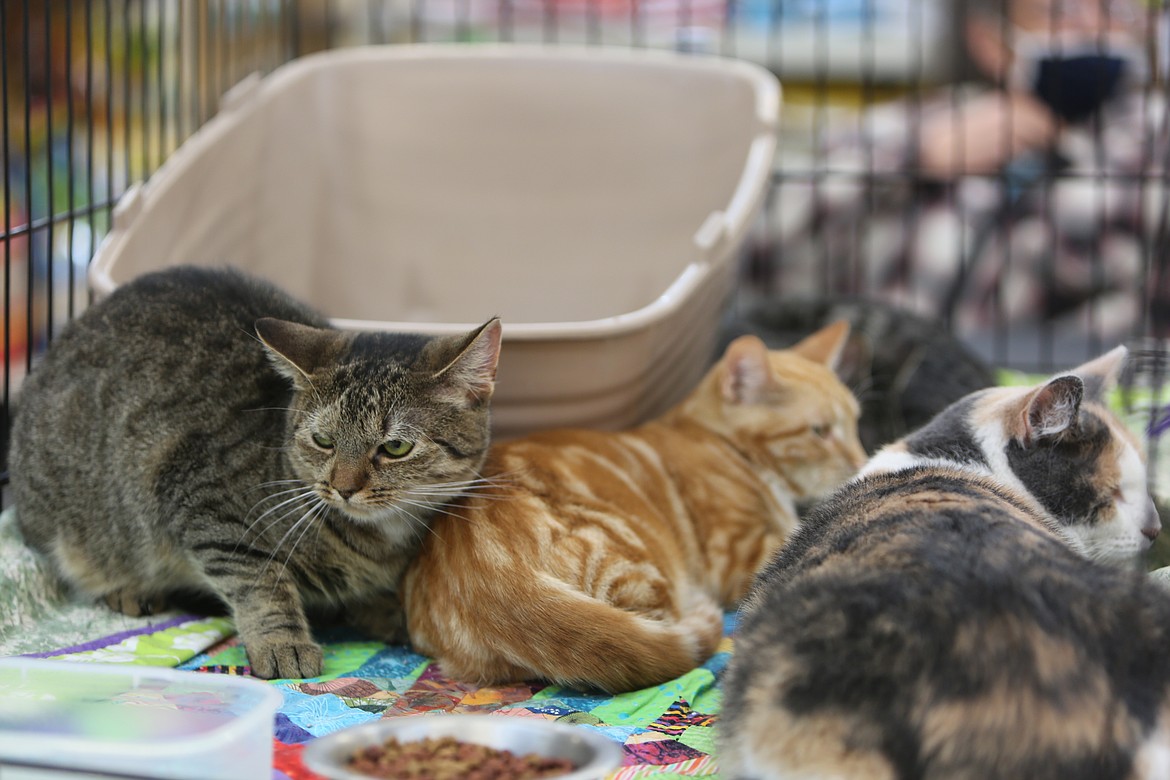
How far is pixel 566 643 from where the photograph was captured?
1.72 m

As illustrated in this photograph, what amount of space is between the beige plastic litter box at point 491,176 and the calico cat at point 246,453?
2.83 feet

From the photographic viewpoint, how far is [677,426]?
93.7 inches

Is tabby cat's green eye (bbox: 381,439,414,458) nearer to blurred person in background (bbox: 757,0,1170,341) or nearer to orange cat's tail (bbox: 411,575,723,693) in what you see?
orange cat's tail (bbox: 411,575,723,693)

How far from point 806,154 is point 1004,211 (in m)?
0.98

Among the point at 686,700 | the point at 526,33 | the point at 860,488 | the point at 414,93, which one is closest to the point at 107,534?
the point at 686,700

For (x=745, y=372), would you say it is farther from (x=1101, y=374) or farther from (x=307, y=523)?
(x=307, y=523)

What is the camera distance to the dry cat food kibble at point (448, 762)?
1225 millimetres

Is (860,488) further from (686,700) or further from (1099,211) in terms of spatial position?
(1099,211)

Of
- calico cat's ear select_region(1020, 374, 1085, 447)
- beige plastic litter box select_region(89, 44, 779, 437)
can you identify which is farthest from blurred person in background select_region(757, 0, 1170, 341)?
calico cat's ear select_region(1020, 374, 1085, 447)

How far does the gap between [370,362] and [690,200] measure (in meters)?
1.38

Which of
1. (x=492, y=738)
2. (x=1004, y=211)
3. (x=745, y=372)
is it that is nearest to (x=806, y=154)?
(x=1004, y=211)

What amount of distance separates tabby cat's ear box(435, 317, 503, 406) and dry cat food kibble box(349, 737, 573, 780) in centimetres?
67

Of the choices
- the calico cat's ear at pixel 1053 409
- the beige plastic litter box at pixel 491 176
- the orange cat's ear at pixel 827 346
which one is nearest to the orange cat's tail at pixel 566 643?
the calico cat's ear at pixel 1053 409

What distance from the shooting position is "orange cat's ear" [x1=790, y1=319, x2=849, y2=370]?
8.24 feet
